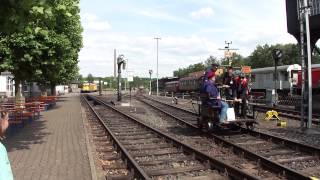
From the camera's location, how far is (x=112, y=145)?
1401cm

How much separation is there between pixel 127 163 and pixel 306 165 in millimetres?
3777

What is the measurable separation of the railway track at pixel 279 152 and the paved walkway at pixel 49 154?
3.61m

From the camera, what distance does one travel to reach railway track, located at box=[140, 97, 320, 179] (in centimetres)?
939

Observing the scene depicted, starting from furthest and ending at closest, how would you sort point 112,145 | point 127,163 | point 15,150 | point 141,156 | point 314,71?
1. point 314,71
2. point 112,145
3. point 15,150
4. point 141,156
5. point 127,163

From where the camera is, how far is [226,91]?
16.0 metres

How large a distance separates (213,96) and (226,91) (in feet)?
5.02

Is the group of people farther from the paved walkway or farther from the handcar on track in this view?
the paved walkway

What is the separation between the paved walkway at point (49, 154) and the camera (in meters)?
9.23

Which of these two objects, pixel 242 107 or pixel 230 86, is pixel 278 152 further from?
pixel 230 86

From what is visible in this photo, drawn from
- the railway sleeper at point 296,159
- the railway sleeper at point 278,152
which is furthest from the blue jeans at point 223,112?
the railway sleeper at point 296,159

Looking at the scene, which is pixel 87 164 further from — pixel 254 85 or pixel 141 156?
pixel 254 85

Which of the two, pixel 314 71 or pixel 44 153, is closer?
pixel 44 153

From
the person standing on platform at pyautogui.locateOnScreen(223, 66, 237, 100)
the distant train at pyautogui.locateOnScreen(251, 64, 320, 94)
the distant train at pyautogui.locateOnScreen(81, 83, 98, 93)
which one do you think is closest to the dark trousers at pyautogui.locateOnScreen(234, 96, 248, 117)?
the person standing on platform at pyautogui.locateOnScreen(223, 66, 237, 100)

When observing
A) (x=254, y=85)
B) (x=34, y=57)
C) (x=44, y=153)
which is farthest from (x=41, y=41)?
(x=254, y=85)
